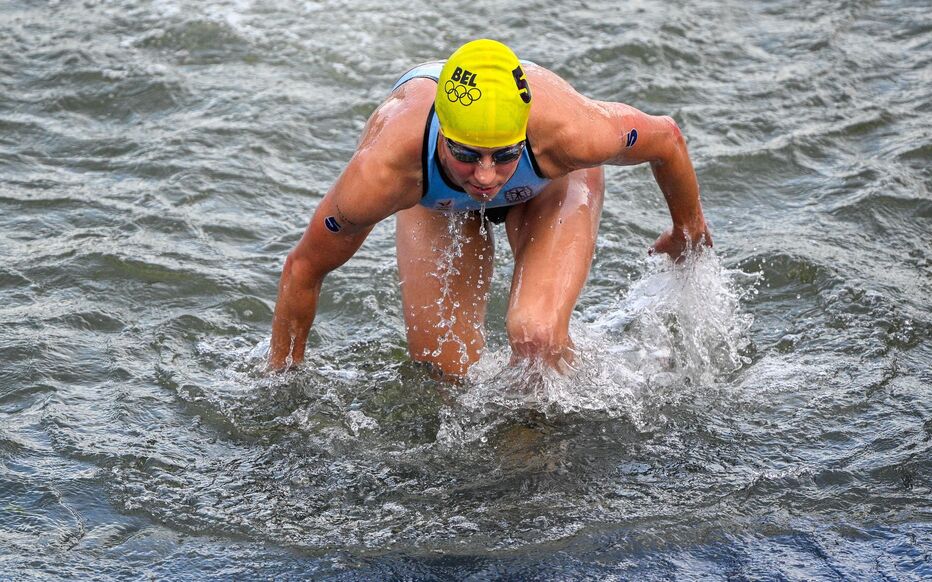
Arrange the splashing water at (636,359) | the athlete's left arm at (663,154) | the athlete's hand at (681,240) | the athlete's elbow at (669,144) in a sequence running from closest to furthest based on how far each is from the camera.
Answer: the athlete's left arm at (663,154)
the athlete's elbow at (669,144)
the splashing water at (636,359)
the athlete's hand at (681,240)

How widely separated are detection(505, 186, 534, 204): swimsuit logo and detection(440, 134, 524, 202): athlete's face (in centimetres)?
41

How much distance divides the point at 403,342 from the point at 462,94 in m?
2.48

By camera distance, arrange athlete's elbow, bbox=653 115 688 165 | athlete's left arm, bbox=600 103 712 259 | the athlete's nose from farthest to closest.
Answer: athlete's elbow, bbox=653 115 688 165 → athlete's left arm, bbox=600 103 712 259 → the athlete's nose

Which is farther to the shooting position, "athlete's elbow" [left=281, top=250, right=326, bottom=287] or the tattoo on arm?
"athlete's elbow" [left=281, top=250, right=326, bottom=287]

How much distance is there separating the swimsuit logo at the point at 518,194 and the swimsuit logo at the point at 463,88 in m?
0.74

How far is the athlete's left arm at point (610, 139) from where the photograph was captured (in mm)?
5516

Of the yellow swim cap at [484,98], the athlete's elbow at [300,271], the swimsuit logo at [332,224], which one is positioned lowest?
the athlete's elbow at [300,271]

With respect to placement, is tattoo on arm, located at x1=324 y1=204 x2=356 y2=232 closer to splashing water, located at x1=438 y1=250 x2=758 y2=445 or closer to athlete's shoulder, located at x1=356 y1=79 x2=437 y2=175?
athlete's shoulder, located at x1=356 y1=79 x2=437 y2=175

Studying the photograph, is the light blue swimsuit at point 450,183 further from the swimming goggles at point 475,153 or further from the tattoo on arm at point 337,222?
the tattoo on arm at point 337,222

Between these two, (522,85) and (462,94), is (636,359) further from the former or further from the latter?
(462,94)

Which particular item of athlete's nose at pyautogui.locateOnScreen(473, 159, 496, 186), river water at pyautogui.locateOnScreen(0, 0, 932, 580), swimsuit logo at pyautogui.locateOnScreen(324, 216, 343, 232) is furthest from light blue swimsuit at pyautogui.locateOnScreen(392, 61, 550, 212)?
river water at pyautogui.locateOnScreen(0, 0, 932, 580)

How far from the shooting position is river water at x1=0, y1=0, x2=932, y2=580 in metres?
5.38

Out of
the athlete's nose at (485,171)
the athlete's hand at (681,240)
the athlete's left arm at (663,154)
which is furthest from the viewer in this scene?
the athlete's hand at (681,240)

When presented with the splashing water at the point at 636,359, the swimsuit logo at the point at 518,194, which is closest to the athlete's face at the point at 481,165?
the swimsuit logo at the point at 518,194
